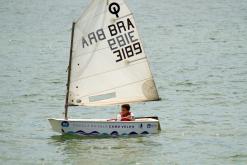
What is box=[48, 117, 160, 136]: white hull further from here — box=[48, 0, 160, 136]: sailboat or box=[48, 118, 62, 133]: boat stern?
box=[48, 0, 160, 136]: sailboat

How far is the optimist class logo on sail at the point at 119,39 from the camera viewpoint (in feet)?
141

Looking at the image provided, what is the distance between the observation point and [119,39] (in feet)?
143

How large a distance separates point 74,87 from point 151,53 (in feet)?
109

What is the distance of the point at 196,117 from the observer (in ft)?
160

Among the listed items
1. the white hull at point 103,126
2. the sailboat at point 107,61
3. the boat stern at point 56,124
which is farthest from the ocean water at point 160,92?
the sailboat at point 107,61

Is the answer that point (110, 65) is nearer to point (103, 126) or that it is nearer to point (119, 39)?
point (119, 39)

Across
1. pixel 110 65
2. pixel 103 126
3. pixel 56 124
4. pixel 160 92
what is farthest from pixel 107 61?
pixel 160 92

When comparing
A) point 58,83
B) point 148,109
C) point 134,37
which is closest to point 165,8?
point 58,83

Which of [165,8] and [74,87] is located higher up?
[165,8]

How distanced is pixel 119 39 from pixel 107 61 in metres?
1.13

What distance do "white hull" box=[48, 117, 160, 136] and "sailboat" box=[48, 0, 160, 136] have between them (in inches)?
33.5

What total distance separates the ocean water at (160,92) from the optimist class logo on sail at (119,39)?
398cm

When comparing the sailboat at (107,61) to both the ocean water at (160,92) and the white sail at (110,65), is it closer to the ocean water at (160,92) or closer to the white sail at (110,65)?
the white sail at (110,65)

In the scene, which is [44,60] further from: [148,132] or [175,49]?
[148,132]
